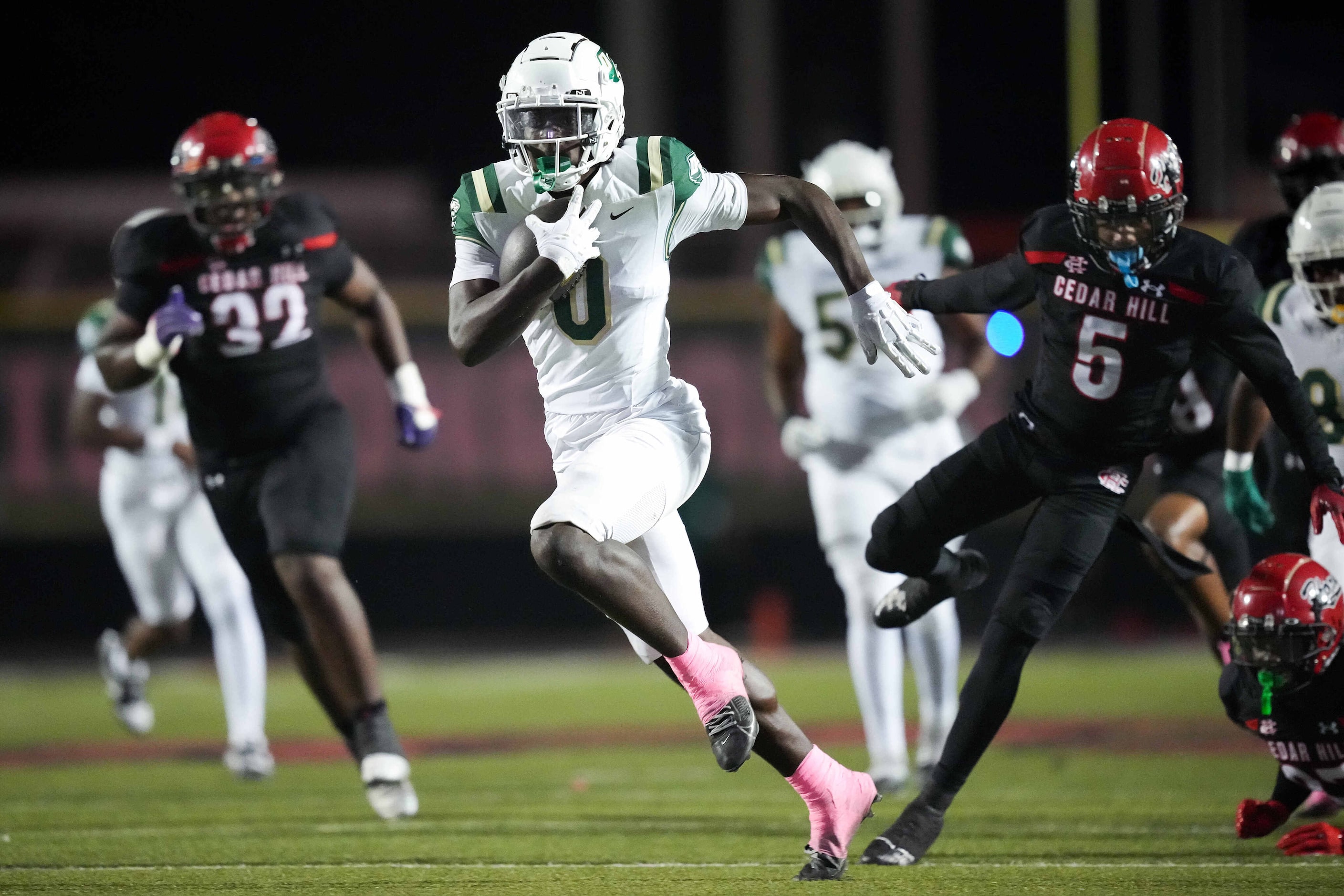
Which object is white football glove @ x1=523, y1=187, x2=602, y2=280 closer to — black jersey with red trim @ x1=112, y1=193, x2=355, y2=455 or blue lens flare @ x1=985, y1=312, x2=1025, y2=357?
blue lens flare @ x1=985, y1=312, x2=1025, y2=357

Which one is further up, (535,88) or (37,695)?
(535,88)

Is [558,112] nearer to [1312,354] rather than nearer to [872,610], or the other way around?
[1312,354]

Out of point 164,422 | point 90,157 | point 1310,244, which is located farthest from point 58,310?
point 90,157

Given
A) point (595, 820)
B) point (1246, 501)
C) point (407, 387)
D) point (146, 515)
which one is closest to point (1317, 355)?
point (1246, 501)

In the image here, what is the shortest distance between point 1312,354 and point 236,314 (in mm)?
3023

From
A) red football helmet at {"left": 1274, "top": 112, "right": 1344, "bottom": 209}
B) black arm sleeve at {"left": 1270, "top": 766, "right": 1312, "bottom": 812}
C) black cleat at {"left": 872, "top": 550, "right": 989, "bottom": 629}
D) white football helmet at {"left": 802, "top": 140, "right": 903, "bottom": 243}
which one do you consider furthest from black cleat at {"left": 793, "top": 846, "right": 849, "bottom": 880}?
red football helmet at {"left": 1274, "top": 112, "right": 1344, "bottom": 209}

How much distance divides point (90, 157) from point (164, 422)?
13.6 meters

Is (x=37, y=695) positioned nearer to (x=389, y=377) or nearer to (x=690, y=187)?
(x=389, y=377)

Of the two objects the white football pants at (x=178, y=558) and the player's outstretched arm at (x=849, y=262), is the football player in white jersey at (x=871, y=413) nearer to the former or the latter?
the player's outstretched arm at (x=849, y=262)

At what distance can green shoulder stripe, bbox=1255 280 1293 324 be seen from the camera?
470 centimetres

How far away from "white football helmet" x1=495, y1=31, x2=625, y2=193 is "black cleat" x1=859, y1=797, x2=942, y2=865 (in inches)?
64.5

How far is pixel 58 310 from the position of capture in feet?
35.7

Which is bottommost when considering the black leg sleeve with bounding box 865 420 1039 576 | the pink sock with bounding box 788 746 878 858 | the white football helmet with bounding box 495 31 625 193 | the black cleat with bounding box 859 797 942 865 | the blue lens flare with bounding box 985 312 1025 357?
the black cleat with bounding box 859 797 942 865

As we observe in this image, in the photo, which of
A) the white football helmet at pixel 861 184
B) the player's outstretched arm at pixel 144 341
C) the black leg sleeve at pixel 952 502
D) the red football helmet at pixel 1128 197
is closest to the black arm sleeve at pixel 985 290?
the red football helmet at pixel 1128 197
